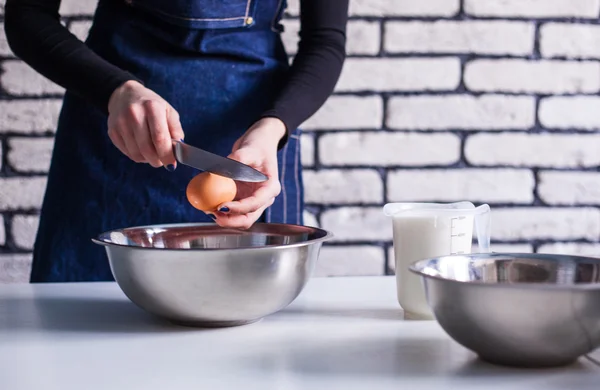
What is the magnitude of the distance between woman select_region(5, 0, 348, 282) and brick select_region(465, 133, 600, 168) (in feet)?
1.75

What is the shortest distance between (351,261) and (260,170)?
2.35 ft

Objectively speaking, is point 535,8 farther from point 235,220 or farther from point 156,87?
point 235,220

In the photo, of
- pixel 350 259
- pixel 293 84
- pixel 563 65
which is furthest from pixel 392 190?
pixel 293 84

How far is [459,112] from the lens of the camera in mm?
1467

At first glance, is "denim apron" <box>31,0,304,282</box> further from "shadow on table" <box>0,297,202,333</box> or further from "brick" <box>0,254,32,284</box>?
"brick" <box>0,254,32,284</box>

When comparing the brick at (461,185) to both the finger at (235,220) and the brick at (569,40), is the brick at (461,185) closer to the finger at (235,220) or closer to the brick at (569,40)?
the brick at (569,40)

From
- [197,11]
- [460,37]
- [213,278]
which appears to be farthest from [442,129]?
[213,278]

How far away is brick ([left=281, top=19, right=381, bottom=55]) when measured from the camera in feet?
4.69

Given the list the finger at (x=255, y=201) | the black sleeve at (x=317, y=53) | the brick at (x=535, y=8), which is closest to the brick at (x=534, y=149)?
the brick at (x=535, y=8)

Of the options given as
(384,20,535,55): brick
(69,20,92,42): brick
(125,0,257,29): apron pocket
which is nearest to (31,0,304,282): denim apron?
(125,0,257,29): apron pocket

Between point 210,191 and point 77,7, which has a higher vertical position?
point 77,7

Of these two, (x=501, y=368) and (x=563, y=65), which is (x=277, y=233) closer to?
(x=501, y=368)

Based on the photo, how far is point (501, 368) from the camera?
0.53 m

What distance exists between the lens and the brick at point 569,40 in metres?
1.47
